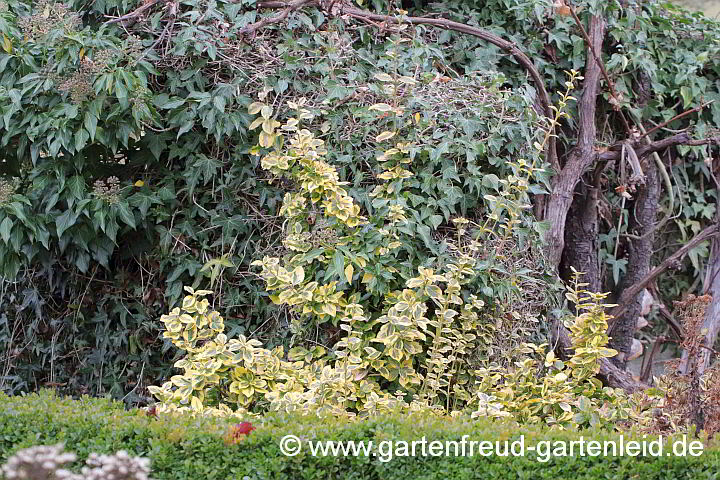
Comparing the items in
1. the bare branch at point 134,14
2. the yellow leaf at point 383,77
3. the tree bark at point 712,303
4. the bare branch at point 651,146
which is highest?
the bare branch at point 134,14

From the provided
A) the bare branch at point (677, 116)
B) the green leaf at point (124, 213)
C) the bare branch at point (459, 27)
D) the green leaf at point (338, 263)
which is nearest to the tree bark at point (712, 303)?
the bare branch at point (677, 116)

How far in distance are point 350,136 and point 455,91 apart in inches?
23.7

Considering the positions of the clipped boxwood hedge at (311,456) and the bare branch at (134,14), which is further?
the bare branch at (134,14)

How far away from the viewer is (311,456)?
114 inches

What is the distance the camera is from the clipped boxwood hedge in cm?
284

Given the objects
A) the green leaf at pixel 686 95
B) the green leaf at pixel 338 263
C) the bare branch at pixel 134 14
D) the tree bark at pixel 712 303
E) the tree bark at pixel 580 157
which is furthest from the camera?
the green leaf at pixel 686 95

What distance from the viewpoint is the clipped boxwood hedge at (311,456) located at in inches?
112

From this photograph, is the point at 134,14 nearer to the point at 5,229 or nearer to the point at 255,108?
the point at 255,108

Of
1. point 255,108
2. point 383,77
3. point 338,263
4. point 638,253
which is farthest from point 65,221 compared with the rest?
point 638,253

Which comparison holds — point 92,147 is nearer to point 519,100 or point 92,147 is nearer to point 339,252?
point 339,252

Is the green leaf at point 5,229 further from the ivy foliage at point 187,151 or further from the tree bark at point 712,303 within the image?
the tree bark at point 712,303

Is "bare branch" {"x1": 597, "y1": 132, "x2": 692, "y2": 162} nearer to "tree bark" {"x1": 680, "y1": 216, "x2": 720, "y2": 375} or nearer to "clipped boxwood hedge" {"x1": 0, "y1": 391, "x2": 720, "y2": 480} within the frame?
"tree bark" {"x1": 680, "y1": 216, "x2": 720, "y2": 375}

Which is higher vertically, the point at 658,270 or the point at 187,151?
the point at 187,151

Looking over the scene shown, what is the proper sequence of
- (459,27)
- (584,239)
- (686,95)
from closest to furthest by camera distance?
(459,27)
(584,239)
(686,95)
